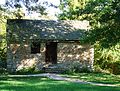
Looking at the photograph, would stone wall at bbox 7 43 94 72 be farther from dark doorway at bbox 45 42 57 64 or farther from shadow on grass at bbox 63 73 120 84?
shadow on grass at bbox 63 73 120 84

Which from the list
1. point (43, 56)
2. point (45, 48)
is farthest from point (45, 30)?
point (43, 56)

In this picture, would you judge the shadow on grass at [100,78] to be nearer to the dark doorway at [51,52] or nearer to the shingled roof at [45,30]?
the shingled roof at [45,30]

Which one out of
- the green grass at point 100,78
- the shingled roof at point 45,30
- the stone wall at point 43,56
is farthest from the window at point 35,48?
the green grass at point 100,78

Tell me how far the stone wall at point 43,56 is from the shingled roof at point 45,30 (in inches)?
33.5

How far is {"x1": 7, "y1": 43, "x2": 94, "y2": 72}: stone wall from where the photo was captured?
36.3 metres

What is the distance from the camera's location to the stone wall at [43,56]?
3631 centimetres

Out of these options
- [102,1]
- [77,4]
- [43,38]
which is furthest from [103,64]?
[102,1]

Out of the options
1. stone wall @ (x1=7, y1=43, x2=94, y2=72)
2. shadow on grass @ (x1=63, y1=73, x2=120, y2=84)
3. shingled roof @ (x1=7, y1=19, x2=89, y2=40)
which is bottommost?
shadow on grass @ (x1=63, y1=73, x2=120, y2=84)

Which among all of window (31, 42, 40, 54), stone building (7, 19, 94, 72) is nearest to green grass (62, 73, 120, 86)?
stone building (7, 19, 94, 72)

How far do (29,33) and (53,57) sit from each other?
342cm

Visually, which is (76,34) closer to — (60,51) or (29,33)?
(60,51)

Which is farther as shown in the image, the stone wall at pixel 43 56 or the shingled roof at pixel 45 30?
the shingled roof at pixel 45 30

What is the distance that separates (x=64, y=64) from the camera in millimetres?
37125

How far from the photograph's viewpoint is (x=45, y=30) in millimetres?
37781
